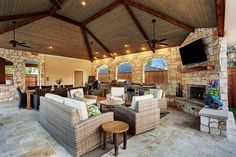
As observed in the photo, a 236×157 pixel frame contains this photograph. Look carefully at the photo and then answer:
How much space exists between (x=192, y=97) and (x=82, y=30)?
6536 mm

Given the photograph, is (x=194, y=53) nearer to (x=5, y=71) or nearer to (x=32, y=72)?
(x=32, y=72)

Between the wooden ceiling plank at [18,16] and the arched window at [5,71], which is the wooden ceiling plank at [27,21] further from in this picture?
the arched window at [5,71]

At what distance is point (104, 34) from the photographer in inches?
282

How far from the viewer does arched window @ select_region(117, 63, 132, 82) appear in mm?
9053

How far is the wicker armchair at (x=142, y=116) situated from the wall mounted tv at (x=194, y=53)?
309cm

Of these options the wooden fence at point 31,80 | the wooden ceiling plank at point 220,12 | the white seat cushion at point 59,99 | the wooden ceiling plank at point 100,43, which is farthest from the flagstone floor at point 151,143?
the wooden fence at point 31,80

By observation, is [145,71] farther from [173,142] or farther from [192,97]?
[173,142]

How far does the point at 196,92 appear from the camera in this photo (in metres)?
5.36

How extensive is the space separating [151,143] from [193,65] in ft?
14.1

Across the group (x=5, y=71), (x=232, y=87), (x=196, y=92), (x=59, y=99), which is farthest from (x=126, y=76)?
(x=5, y=71)

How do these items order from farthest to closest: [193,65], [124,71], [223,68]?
[124,71], [193,65], [223,68]

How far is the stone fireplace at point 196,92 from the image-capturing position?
5070 mm

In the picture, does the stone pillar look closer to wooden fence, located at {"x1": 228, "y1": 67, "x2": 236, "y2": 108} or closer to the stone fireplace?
the stone fireplace

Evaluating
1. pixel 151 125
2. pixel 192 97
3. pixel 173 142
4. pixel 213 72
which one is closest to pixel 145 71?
pixel 192 97
